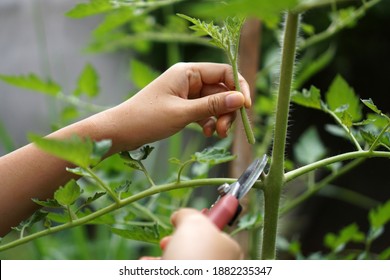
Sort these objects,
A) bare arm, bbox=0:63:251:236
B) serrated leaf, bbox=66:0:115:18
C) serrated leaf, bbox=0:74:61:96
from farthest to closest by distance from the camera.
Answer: serrated leaf, bbox=0:74:61:96 → serrated leaf, bbox=66:0:115:18 → bare arm, bbox=0:63:251:236

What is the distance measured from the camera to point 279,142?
0.47 metres

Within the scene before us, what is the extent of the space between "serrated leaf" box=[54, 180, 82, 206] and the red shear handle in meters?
0.10

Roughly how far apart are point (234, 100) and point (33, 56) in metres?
2.07

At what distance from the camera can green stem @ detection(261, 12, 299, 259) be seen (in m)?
0.43

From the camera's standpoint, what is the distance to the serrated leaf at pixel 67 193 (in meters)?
0.44

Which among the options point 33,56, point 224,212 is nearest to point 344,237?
point 224,212

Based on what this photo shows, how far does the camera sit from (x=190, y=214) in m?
0.41

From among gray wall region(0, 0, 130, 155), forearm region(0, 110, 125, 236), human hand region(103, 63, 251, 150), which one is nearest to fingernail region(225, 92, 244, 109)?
human hand region(103, 63, 251, 150)

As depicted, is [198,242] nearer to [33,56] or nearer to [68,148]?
[68,148]

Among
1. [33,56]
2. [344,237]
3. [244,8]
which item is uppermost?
[244,8]

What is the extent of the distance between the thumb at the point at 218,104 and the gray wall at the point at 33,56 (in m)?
1.83

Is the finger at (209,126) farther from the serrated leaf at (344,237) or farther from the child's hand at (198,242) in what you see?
the serrated leaf at (344,237)

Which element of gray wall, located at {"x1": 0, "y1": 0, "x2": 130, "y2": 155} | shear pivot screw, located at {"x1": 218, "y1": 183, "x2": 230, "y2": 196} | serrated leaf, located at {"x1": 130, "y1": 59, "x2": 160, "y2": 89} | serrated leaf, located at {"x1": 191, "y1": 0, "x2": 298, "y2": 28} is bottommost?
gray wall, located at {"x1": 0, "y1": 0, "x2": 130, "y2": 155}

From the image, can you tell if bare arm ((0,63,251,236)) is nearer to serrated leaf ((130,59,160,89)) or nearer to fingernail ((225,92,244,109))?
fingernail ((225,92,244,109))
